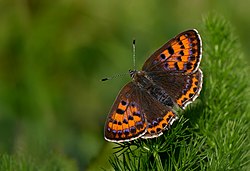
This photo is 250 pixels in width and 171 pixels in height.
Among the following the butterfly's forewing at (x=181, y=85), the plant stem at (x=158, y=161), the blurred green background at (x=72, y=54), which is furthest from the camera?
the blurred green background at (x=72, y=54)

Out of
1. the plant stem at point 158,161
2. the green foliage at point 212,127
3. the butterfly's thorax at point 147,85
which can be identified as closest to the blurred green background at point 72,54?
the butterfly's thorax at point 147,85

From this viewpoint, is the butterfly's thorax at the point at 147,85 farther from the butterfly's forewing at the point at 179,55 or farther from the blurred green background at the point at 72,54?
the blurred green background at the point at 72,54

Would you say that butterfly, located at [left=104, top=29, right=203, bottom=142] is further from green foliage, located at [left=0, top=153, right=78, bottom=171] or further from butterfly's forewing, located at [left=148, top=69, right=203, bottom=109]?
Answer: green foliage, located at [left=0, top=153, right=78, bottom=171]

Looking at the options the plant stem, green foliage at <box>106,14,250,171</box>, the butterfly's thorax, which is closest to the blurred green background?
the butterfly's thorax

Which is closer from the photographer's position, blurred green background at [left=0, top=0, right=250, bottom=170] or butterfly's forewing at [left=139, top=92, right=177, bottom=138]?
butterfly's forewing at [left=139, top=92, right=177, bottom=138]

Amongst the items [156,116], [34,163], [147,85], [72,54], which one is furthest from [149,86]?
[72,54]

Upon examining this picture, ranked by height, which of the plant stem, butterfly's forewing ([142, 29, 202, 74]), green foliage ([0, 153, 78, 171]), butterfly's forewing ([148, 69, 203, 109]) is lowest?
the plant stem

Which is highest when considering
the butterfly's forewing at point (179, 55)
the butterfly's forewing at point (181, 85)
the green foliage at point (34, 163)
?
the butterfly's forewing at point (179, 55)

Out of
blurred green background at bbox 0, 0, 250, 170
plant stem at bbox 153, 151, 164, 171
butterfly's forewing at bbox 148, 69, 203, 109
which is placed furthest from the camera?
blurred green background at bbox 0, 0, 250, 170
